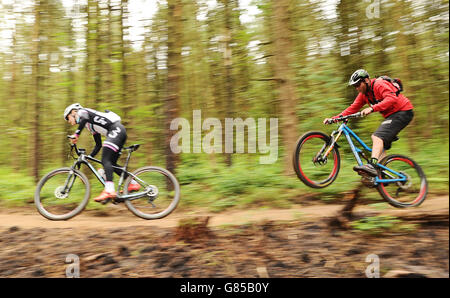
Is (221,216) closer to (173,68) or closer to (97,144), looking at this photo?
(97,144)

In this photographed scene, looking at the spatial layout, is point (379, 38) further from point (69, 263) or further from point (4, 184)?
point (4, 184)

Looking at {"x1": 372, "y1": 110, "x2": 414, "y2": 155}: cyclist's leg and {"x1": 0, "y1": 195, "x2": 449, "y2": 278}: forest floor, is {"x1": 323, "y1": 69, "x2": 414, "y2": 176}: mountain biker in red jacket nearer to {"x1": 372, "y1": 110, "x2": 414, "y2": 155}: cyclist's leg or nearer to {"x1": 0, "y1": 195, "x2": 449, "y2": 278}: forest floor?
{"x1": 372, "y1": 110, "x2": 414, "y2": 155}: cyclist's leg

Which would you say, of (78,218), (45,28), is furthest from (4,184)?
(45,28)

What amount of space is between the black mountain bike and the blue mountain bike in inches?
79.4

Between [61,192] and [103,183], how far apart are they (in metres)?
0.58

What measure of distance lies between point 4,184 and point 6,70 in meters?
3.47

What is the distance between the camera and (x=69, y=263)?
14.6ft

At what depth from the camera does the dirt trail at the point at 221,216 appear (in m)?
4.58

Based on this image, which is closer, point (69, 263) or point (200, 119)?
point (69, 263)

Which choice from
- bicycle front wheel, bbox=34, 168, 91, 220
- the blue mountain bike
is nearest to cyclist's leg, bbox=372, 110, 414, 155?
the blue mountain bike

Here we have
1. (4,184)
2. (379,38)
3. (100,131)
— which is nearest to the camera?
(100,131)

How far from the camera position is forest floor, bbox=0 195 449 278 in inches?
158

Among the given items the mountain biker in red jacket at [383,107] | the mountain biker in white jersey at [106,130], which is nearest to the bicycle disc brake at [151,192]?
the mountain biker in white jersey at [106,130]

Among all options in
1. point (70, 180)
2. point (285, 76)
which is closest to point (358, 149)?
point (285, 76)
